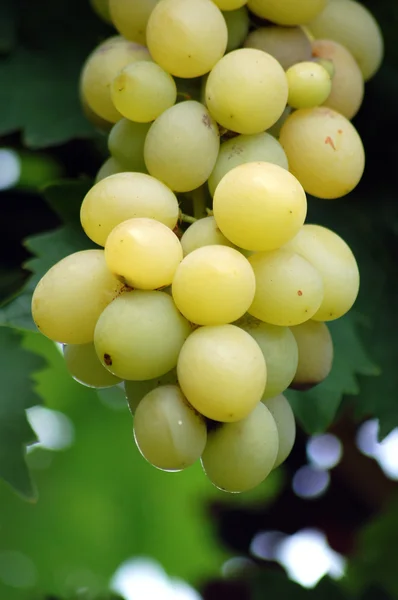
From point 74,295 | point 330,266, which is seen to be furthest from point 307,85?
point 74,295

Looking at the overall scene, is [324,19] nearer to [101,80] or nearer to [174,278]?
Answer: [101,80]

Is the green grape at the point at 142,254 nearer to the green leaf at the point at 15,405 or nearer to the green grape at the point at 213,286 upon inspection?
the green grape at the point at 213,286

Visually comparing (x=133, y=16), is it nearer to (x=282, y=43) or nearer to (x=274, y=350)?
(x=282, y=43)

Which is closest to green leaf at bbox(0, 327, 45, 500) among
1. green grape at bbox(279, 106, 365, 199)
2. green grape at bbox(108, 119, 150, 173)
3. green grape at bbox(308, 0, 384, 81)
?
green grape at bbox(108, 119, 150, 173)

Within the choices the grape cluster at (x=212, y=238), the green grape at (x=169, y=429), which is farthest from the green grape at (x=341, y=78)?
the green grape at (x=169, y=429)

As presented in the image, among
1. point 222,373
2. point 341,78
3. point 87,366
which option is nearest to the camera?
point 222,373

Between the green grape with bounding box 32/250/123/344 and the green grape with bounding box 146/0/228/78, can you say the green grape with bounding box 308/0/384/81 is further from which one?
the green grape with bounding box 32/250/123/344

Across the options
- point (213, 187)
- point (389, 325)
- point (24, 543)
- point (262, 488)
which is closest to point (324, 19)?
point (213, 187)
